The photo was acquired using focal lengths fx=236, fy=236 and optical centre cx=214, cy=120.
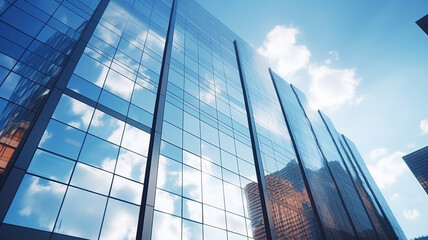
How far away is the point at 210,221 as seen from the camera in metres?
17.1

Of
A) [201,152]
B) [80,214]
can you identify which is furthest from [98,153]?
[201,152]

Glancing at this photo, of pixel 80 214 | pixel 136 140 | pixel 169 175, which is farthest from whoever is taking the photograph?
pixel 169 175

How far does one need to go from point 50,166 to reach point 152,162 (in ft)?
19.4

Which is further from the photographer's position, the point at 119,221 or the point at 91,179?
the point at 91,179

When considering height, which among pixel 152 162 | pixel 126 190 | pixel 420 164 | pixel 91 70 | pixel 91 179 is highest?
pixel 420 164

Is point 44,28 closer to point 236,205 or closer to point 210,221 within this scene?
point 210,221

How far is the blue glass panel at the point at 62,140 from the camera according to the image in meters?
12.5

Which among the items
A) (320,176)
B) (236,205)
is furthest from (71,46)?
(320,176)

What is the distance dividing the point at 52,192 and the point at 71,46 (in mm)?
11725

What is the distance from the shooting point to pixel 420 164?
149m

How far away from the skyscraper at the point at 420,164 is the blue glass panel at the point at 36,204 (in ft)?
632

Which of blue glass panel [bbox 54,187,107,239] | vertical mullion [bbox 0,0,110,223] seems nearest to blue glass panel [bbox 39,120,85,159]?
vertical mullion [bbox 0,0,110,223]

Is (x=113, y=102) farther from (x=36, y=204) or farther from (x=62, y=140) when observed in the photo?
(x=36, y=204)

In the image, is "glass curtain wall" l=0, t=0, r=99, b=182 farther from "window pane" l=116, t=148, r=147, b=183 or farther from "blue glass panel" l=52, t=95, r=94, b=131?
"window pane" l=116, t=148, r=147, b=183
